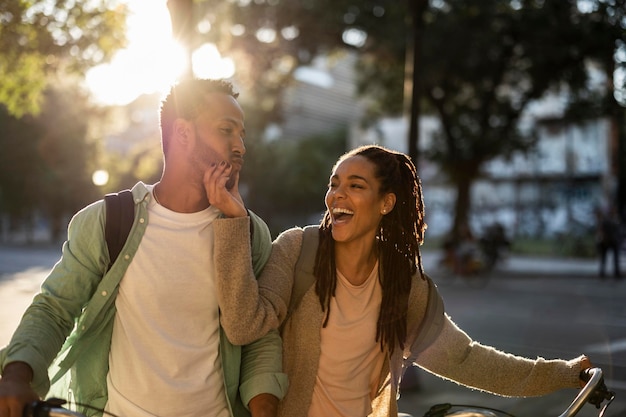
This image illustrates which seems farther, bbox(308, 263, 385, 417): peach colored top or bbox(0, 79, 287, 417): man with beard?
bbox(308, 263, 385, 417): peach colored top

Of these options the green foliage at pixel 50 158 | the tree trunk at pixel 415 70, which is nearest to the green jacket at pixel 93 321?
the tree trunk at pixel 415 70

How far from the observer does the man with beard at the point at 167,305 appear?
257cm

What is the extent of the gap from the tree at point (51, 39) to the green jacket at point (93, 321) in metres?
8.16

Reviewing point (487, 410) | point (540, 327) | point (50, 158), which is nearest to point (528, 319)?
point (540, 327)

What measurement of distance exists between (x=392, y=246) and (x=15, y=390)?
139 cm

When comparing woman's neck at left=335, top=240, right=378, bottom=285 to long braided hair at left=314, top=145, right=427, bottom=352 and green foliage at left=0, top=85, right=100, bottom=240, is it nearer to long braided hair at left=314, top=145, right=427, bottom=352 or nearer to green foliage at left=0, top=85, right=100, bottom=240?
long braided hair at left=314, top=145, right=427, bottom=352

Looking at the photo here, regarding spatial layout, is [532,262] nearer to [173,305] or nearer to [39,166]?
[39,166]

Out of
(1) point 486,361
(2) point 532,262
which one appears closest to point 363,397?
(1) point 486,361

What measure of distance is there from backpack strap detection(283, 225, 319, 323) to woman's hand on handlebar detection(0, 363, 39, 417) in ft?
3.05

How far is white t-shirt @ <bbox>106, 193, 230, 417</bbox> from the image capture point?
8.42ft

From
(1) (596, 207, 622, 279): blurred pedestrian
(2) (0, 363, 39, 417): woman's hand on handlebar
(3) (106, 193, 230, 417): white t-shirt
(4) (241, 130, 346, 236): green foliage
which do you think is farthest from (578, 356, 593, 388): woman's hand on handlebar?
(4) (241, 130, 346, 236): green foliage

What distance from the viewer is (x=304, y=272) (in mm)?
2914

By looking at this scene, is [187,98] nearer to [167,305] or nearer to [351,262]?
[167,305]

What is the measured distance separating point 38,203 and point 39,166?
85.2 inches
